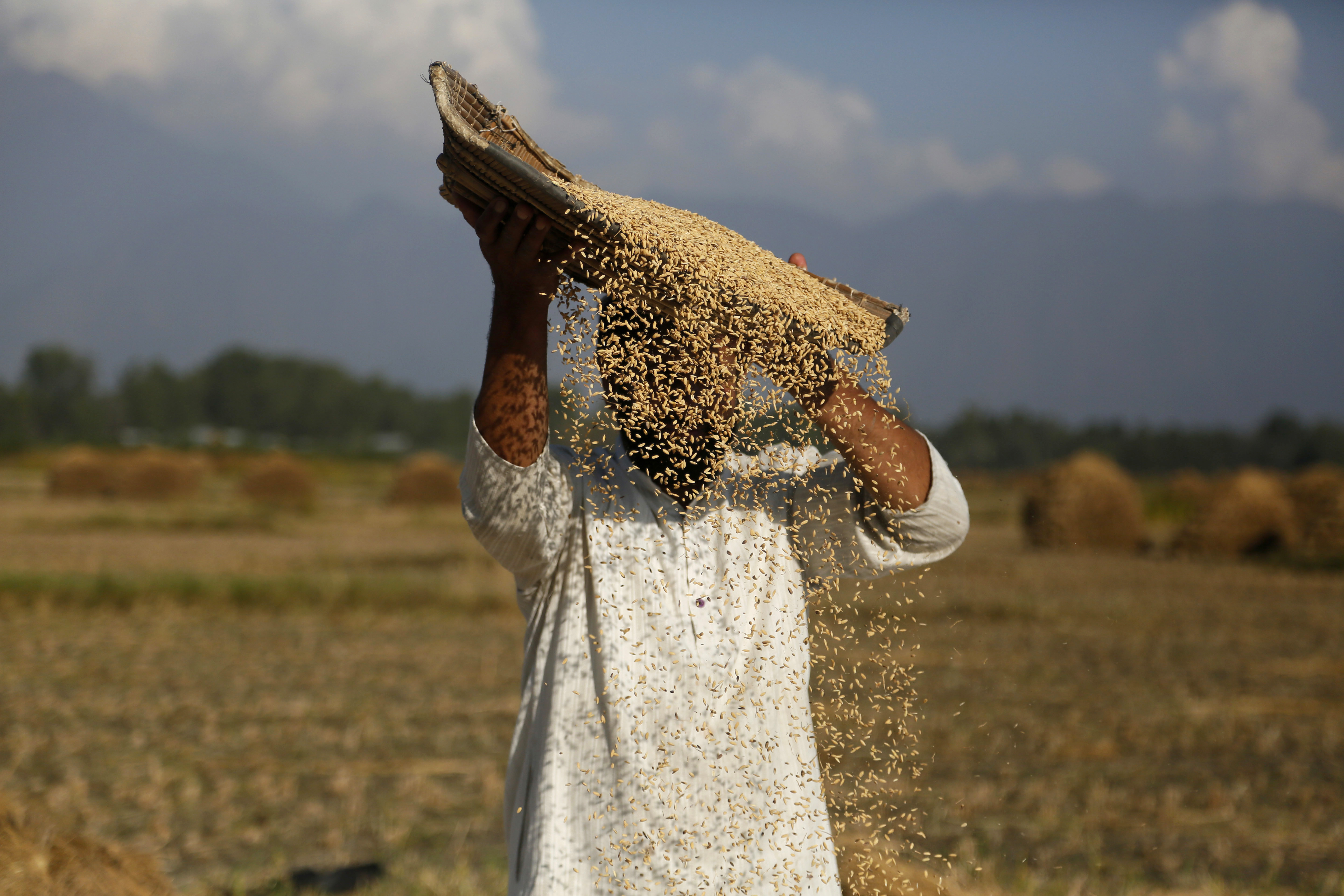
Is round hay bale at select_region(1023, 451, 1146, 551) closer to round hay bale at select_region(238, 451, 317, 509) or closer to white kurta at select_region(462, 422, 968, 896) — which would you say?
round hay bale at select_region(238, 451, 317, 509)

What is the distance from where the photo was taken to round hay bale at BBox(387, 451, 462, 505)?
105 feet

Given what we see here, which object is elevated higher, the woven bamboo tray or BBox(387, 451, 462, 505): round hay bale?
the woven bamboo tray

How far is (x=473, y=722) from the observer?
7242 millimetres

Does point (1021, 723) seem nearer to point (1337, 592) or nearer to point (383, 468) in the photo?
point (1337, 592)

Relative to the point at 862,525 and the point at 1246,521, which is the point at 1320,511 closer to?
the point at 1246,521

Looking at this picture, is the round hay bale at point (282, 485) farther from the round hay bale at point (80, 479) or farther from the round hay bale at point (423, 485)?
the round hay bale at point (80, 479)

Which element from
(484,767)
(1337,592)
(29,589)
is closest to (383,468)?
(29,589)

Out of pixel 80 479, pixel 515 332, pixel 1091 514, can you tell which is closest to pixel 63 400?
pixel 80 479

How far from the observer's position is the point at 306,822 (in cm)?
499

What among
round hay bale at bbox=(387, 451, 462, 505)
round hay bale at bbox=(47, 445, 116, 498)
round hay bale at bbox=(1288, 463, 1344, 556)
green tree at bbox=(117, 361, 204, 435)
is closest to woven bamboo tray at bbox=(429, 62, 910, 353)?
round hay bale at bbox=(1288, 463, 1344, 556)

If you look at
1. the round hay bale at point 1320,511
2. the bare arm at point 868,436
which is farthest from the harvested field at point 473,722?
the round hay bale at point 1320,511

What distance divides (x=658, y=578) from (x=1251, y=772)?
5.70m

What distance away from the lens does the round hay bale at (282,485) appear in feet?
98.6

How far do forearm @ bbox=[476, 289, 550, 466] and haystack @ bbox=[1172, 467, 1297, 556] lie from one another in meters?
21.7
